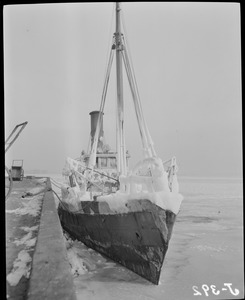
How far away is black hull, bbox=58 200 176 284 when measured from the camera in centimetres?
565

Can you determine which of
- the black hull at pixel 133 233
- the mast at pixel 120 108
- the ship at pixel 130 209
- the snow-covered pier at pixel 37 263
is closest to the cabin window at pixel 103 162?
the ship at pixel 130 209

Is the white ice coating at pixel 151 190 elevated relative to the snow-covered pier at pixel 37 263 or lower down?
elevated

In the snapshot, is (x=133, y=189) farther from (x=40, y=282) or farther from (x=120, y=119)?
(x=40, y=282)

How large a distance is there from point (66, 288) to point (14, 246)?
153cm

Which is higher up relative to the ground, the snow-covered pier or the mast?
the mast

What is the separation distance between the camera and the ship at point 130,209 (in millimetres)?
5539

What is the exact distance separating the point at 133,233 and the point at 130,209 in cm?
63

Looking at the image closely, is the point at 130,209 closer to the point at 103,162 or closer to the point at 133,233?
the point at 133,233

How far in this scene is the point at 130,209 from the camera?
608cm

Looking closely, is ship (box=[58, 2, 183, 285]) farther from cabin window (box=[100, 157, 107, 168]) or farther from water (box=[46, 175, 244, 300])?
cabin window (box=[100, 157, 107, 168])

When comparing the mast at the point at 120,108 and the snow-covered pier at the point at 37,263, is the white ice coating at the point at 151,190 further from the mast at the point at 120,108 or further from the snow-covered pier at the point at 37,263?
the snow-covered pier at the point at 37,263

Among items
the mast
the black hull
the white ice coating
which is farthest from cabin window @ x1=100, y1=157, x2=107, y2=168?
the white ice coating

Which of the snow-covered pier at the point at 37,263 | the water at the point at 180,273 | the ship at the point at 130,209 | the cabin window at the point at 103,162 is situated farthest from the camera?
the cabin window at the point at 103,162

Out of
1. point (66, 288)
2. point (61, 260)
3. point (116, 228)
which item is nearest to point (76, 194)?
point (116, 228)
